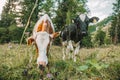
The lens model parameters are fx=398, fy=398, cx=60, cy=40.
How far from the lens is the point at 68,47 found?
1404 centimetres

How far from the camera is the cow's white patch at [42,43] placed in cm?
831

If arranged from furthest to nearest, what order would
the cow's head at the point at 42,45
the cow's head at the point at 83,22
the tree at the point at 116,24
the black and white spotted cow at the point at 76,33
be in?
the tree at the point at 116,24 → the black and white spotted cow at the point at 76,33 → the cow's head at the point at 83,22 → the cow's head at the point at 42,45

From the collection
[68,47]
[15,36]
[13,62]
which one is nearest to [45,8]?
[15,36]

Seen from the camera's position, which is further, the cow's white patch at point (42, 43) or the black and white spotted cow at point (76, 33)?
the black and white spotted cow at point (76, 33)

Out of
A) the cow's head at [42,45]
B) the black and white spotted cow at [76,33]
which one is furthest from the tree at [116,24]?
the cow's head at [42,45]

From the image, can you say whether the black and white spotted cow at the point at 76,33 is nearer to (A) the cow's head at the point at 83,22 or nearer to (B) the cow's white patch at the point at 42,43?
(A) the cow's head at the point at 83,22

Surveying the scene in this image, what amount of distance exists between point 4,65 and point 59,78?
152cm

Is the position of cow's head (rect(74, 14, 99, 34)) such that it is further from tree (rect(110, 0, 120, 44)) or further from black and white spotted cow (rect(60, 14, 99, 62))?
tree (rect(110, 0, 120, 44))

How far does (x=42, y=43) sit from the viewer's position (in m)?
8.68

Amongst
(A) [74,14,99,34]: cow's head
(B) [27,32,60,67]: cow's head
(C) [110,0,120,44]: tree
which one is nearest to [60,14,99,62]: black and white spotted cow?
(A) [74,14,99,34]: cow's head

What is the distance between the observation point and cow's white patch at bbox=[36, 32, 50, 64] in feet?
27.3

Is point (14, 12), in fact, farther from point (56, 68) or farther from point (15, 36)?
point (56, 68)

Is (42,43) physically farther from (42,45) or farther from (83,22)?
(83,22)

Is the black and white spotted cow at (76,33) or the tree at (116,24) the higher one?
the black and white spotted cow at (76,33)
